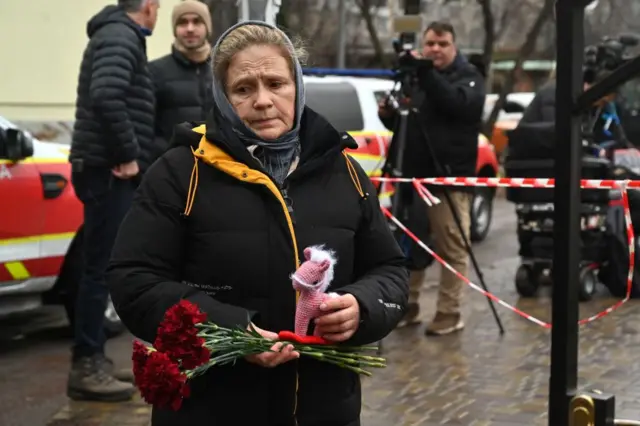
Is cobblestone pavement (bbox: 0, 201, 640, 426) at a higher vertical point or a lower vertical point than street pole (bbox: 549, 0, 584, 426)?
lower

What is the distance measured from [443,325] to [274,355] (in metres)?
5.53

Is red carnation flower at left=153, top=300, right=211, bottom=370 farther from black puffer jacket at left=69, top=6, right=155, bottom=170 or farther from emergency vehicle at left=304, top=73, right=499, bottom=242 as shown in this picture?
A: emergency vehicle at left=304, top=73, right=499, bottom=242

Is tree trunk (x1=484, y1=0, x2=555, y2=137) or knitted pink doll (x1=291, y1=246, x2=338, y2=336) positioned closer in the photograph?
knitted pink doll (x1=291, y1=246, x2=338, y2=336)

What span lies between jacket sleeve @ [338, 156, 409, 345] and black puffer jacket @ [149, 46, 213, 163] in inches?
155

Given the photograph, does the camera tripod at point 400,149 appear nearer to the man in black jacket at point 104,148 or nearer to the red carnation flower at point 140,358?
the man in black jacket at point 104,148

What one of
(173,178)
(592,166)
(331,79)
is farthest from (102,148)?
(331,79)

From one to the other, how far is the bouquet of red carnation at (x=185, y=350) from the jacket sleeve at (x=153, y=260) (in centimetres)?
8

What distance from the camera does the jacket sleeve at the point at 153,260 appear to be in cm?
281

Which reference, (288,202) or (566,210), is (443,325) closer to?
(566,210)

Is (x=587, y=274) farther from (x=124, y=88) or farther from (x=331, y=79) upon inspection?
(x=124, y=88)

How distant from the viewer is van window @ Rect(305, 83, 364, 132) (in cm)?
1096

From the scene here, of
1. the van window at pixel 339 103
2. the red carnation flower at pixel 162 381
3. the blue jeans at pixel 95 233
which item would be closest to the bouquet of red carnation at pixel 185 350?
the red carnation flower at pixel 162 381

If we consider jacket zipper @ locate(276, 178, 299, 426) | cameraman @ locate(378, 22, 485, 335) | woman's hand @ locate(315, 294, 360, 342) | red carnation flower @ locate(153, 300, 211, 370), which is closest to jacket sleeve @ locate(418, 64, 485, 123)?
cameraman @ locate(378, 22, 485, 335)

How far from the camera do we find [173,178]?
2.87m
